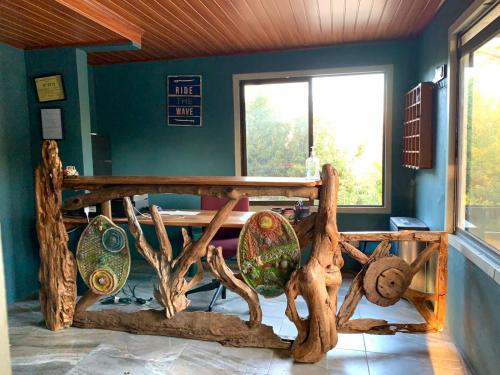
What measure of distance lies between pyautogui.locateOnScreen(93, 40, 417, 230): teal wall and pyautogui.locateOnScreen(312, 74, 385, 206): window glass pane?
17cm

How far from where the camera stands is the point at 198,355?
249cm

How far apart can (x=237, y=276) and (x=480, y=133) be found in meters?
1.80

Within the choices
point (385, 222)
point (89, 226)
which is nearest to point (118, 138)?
point (89, 226)

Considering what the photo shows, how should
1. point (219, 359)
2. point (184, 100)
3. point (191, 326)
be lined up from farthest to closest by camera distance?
point (184, 100)
point (191, 326)
point (219, 359)

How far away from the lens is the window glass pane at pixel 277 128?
4.27 m

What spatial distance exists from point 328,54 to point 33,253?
3558 mm

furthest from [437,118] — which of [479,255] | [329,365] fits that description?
[329,365]

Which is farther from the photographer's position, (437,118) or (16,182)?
(16,182)

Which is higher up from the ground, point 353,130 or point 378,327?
point 353,130

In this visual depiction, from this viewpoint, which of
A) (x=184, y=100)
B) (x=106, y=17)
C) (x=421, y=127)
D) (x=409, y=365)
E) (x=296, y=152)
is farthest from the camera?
(x=184, y=100)

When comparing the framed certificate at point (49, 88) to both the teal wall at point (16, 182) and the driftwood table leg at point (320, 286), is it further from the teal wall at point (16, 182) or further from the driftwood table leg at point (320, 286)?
the driftwood table leg at point (320, 286)

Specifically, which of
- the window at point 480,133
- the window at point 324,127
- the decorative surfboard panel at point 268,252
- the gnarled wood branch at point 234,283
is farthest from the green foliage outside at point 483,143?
the window at point 324,127

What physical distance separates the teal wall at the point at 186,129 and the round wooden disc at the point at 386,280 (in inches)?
66.8

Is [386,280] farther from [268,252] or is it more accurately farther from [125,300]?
[125,300]
